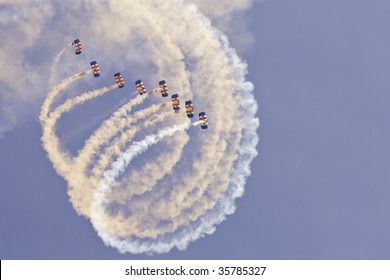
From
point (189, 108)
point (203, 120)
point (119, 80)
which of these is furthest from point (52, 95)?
point (203, 120)

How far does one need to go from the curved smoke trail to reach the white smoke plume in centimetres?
12

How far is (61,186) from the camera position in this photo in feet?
297

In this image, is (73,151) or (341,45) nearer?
(73,151)

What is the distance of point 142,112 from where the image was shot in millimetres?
87562

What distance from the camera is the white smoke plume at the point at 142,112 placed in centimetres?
8600

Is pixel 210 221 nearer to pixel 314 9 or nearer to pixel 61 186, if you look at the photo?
pixel 61 186

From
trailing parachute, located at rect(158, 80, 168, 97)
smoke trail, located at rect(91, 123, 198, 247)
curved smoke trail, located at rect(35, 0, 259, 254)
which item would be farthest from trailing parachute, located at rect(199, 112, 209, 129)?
trailing parachute, located at rect(158, 80, 168, 97)

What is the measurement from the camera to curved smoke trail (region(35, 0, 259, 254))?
3383 inches

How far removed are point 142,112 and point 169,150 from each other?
220 inches

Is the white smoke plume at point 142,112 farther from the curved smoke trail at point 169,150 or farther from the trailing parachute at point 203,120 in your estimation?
the trailing parachute at point 203,120

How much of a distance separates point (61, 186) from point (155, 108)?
603 inches

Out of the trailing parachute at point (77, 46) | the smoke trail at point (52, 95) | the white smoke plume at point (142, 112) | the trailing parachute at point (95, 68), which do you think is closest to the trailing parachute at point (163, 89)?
the white smoke plume at point (142, 112)

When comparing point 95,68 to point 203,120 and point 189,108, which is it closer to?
point 189,108

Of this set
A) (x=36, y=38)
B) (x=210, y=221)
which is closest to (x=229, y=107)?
(x=210, y=221)
